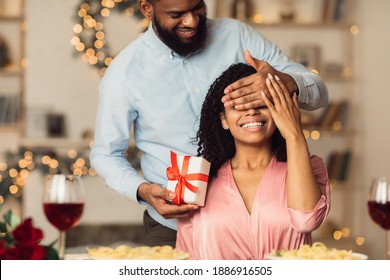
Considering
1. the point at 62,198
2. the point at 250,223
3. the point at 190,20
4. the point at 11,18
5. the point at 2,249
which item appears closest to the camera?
the point at 2,249

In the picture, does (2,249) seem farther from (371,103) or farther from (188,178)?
(371,103)

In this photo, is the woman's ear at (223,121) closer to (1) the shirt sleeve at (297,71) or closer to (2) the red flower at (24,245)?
(1) the shirt sleeve at (297,71)

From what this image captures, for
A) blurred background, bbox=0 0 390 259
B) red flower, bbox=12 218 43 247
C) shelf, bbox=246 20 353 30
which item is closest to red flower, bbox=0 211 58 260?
red flower, bbox=12 218 43 247

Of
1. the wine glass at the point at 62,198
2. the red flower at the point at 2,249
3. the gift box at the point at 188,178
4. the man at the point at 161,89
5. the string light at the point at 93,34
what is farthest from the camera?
the string light at the point at 93,34

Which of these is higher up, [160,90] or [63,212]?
[160,90]

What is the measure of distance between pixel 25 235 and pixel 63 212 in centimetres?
35

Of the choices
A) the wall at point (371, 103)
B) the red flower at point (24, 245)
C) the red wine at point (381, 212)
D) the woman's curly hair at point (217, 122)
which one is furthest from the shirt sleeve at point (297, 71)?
the wall at point (371, 103)

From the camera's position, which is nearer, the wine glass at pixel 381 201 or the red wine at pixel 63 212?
the red wine at pixel 63 212

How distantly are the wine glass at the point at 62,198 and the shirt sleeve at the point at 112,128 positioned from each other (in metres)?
0.63

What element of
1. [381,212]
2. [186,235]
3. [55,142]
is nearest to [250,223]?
[186,235]

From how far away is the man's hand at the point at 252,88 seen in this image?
1748 millimetres

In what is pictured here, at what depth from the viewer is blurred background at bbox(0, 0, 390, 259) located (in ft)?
14.6

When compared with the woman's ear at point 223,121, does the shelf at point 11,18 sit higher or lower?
higher

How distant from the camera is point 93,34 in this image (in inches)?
175
